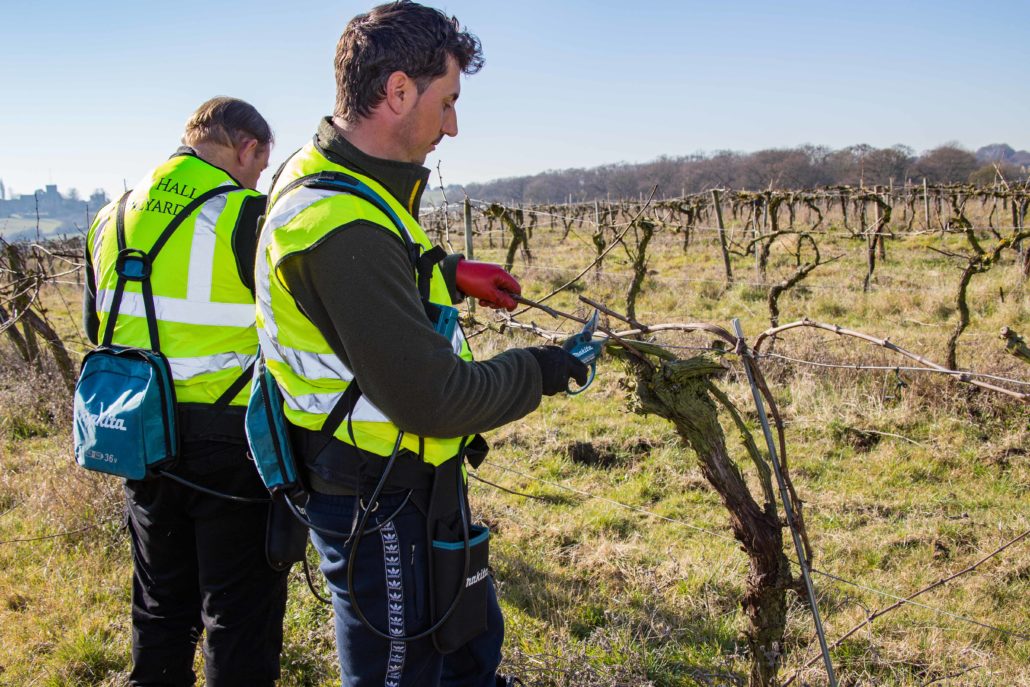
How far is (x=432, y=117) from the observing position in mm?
1376

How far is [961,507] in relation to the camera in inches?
161

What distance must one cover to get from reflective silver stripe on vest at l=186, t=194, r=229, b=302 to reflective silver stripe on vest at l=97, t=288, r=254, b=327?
0.03 m

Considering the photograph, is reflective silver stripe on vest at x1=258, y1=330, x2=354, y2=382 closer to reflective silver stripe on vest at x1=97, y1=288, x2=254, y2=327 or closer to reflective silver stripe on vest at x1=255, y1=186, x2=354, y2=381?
reflective silver stripe on vest at x1=255, y1=186, x2=354, y2=381

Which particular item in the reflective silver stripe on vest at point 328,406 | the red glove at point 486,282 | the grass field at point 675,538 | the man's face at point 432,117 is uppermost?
the man's face at point 432,117

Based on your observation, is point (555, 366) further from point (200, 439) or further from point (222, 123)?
point (222, 123)

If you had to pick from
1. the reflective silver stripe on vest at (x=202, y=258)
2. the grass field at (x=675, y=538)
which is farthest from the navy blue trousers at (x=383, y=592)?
the grass field at (x=675, y=538)

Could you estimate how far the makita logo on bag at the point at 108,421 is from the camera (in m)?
1.82

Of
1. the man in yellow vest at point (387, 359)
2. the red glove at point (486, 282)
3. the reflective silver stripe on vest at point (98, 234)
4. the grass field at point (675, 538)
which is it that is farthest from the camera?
the grass field at point (675, 538)

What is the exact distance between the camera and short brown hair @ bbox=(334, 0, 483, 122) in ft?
4.21

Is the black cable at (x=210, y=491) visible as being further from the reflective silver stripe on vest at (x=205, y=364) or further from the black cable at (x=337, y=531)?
the black cable at (x=337, y=531)

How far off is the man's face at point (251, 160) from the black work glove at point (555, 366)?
1193 millimetres

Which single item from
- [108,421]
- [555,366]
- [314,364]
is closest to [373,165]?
[314,364]

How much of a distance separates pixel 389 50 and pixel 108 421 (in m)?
1.28

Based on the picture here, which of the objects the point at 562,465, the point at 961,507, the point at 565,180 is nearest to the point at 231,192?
the point at 562,465
